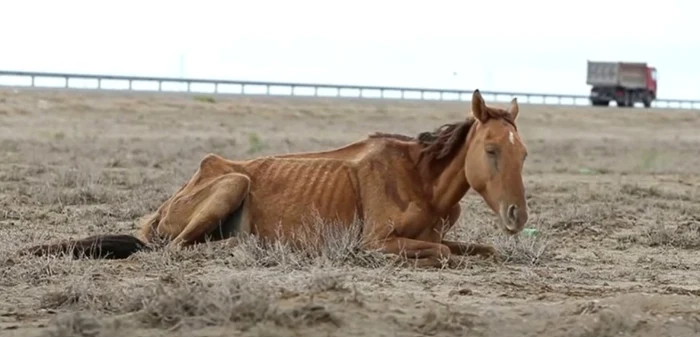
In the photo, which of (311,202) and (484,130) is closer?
(484,130)

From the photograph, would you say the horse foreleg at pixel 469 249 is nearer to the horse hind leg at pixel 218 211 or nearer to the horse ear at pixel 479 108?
the horse ear at pixel 479 108

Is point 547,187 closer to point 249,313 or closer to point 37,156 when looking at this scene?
point 37,156

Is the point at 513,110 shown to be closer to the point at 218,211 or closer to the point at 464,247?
the point at 464,247

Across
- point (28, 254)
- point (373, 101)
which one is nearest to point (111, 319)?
point (28, 254)

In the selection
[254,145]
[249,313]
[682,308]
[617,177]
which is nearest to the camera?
[249,313]

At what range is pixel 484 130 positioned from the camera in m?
10.2

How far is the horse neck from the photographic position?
10.5 m

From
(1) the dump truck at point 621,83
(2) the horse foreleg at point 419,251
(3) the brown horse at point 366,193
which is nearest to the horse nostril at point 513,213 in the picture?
(3) the brown horse at point 366,193

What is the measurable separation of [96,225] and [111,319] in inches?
252

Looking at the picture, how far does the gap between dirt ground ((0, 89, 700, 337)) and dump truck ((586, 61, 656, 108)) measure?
1265 inches

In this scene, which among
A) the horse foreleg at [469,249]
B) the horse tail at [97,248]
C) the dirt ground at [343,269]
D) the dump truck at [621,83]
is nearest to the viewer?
the dirt ground at [343,269]

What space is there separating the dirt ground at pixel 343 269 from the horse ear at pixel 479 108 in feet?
3.77

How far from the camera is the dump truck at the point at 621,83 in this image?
5972 cm

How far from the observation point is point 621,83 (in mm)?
60031
